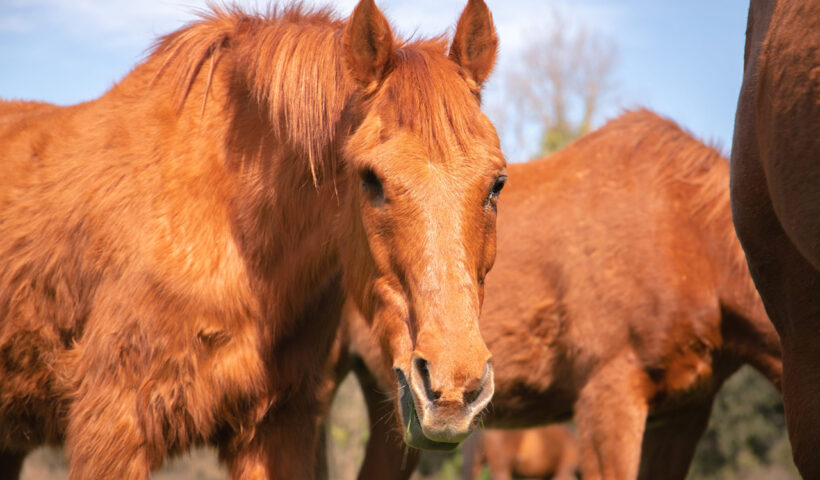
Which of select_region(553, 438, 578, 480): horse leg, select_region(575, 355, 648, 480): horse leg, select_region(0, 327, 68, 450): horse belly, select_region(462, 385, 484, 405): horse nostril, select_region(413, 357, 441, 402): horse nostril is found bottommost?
select_region(553, 438, 578, 480): horse leg

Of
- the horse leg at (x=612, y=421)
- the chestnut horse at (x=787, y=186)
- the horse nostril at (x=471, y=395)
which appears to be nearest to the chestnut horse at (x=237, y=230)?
the horse nostril at (x=471, y=395)

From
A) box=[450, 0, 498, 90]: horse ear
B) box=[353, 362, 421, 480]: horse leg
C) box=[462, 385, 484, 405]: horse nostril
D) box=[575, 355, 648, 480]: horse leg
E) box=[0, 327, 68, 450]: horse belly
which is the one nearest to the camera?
box=[462, 385, 484, 405]: horse nostril

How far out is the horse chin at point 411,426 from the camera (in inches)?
105

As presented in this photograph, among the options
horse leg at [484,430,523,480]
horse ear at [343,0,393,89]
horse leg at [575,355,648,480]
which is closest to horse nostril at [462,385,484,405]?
horse ear at [343,0,393,89]

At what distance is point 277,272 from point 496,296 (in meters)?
2.78

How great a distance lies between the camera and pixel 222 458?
372cm

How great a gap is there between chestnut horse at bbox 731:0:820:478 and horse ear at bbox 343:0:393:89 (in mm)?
1305

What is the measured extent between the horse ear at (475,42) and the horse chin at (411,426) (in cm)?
122

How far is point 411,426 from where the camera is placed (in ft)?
8.90

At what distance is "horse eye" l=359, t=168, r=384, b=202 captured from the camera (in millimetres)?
2934

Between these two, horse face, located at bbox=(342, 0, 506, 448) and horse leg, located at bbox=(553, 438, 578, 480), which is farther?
horse leg, located at bbox=(553, 438, 578, 480)

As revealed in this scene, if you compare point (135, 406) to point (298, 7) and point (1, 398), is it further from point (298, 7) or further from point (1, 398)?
point (298, 7)

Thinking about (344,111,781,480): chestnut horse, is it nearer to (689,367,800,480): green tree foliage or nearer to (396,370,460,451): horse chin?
(396,370,460,451): horse chin

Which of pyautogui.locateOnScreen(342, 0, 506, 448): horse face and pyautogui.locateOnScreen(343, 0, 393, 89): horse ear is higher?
pyautogui.locateOnScreen(343, 0, 393, 89): horse ear
